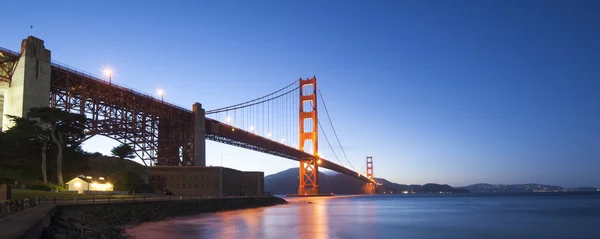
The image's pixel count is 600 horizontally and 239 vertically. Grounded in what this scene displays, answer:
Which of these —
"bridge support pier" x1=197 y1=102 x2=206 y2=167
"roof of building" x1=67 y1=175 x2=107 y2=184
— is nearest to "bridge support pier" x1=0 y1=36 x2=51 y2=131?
"roof of building" x1=67 y1=175 x2=107 y2=184

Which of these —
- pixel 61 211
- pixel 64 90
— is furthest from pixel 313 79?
pixel 61 211

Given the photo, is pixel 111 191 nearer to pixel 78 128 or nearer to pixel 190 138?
pixel 78 128

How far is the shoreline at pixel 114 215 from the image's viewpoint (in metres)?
24.0

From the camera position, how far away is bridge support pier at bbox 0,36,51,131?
47.8 metres

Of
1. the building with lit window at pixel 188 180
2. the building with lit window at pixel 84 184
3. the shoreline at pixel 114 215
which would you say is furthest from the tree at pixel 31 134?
the building with lit window at pixel 188 180

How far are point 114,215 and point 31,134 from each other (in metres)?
16.9

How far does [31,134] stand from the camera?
45.2 m

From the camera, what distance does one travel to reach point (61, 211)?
96.5ft

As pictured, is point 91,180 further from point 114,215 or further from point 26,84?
point 114,215

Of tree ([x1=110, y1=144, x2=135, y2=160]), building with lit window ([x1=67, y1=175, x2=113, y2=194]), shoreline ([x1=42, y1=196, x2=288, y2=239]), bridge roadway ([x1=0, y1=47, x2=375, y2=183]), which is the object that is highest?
bridge roadway ([x1=0, y1=47, x2=375, y2=183])

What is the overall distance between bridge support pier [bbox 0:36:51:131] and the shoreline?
680 inches

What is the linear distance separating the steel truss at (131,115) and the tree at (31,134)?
7695mm

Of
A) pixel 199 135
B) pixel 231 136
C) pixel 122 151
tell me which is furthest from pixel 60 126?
pixel 231 136

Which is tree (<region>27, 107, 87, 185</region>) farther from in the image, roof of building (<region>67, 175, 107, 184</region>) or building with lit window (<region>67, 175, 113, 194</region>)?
roof of building (<region>67, 175, 107, 184</region>)
